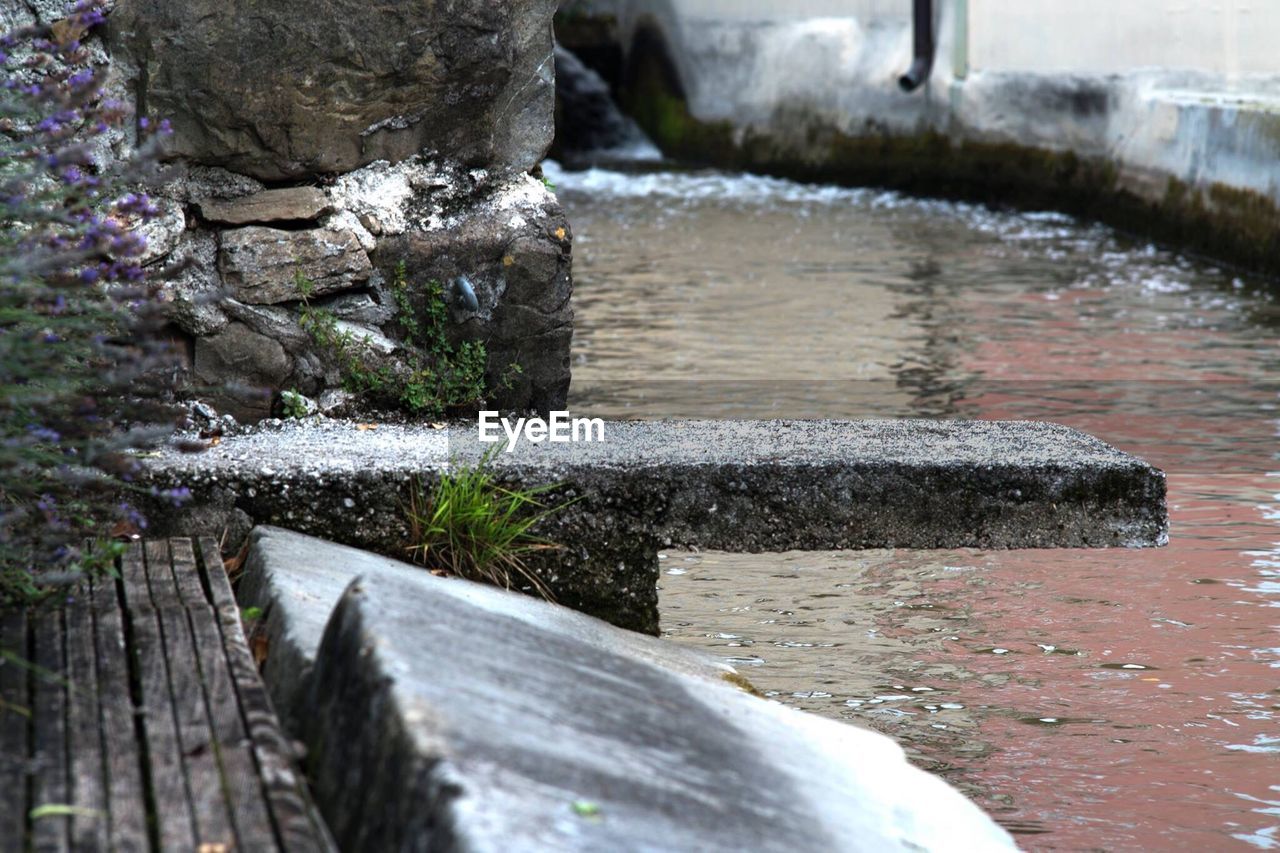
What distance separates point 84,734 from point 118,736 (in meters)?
0.04

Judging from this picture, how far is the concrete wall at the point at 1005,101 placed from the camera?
9195 mm

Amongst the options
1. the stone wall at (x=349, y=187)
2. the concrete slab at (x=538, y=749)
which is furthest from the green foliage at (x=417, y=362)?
the concrete slab at (x=538, y=749)

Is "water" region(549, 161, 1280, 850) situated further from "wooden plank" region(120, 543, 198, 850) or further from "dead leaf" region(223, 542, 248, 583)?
"wooden plank" region(120, 543, 198, 850)

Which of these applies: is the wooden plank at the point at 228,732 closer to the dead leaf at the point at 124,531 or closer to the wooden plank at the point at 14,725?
the wooden plank at the point at 14,725

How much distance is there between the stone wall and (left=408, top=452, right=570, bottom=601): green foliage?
540 millimetres

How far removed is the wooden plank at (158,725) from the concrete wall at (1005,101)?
24.0 ft

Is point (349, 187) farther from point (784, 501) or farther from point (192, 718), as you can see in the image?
point (192, 718)

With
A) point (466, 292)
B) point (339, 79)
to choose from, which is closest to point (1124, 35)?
point (466, 292)

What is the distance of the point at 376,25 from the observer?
357cm

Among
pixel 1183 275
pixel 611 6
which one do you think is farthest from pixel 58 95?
pixel 611 6

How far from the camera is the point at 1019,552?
4.30 m

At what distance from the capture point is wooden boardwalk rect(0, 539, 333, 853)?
6.03ft

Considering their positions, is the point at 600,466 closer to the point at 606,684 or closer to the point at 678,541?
the point at 678,541

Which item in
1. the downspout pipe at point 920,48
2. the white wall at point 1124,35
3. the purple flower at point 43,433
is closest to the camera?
the purple flower at point 43,433
